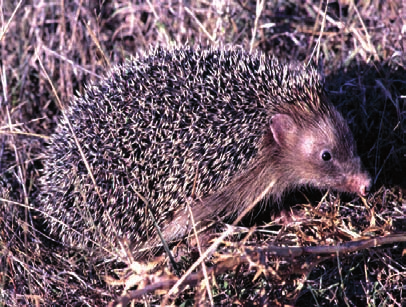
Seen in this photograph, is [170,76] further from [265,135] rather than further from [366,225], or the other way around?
[366,225]

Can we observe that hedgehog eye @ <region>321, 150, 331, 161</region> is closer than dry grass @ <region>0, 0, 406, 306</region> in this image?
No

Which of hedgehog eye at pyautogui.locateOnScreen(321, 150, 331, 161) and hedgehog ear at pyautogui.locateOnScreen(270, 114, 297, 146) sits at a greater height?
hedgehog ear at pyautogui.locateOnScreen(270, 114, 297, 146)

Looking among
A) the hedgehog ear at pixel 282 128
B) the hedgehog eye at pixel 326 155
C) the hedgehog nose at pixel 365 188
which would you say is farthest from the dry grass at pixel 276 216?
the hedgehog ear at pixel 282 128

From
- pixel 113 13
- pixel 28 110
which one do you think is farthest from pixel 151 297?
pixel 113 13

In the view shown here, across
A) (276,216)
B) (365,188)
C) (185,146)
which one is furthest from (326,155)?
(185,146)

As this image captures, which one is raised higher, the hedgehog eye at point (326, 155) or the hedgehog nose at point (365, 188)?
the hedgehog eye at point (326, 155)

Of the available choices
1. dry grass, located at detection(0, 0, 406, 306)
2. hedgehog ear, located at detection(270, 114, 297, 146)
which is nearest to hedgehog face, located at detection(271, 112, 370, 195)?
hedgehog ear, located at detection(270, 114, 297, 146)

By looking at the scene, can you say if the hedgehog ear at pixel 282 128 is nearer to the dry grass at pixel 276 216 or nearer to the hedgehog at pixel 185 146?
the hedgehog at pixel 185 146

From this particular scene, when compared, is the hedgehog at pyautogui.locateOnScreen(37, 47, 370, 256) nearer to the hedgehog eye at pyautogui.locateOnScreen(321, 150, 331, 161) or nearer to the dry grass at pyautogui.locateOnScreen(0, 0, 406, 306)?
the hedgehog eye at pyautogui.locateOnScreen(321, 150, 331, 161)
